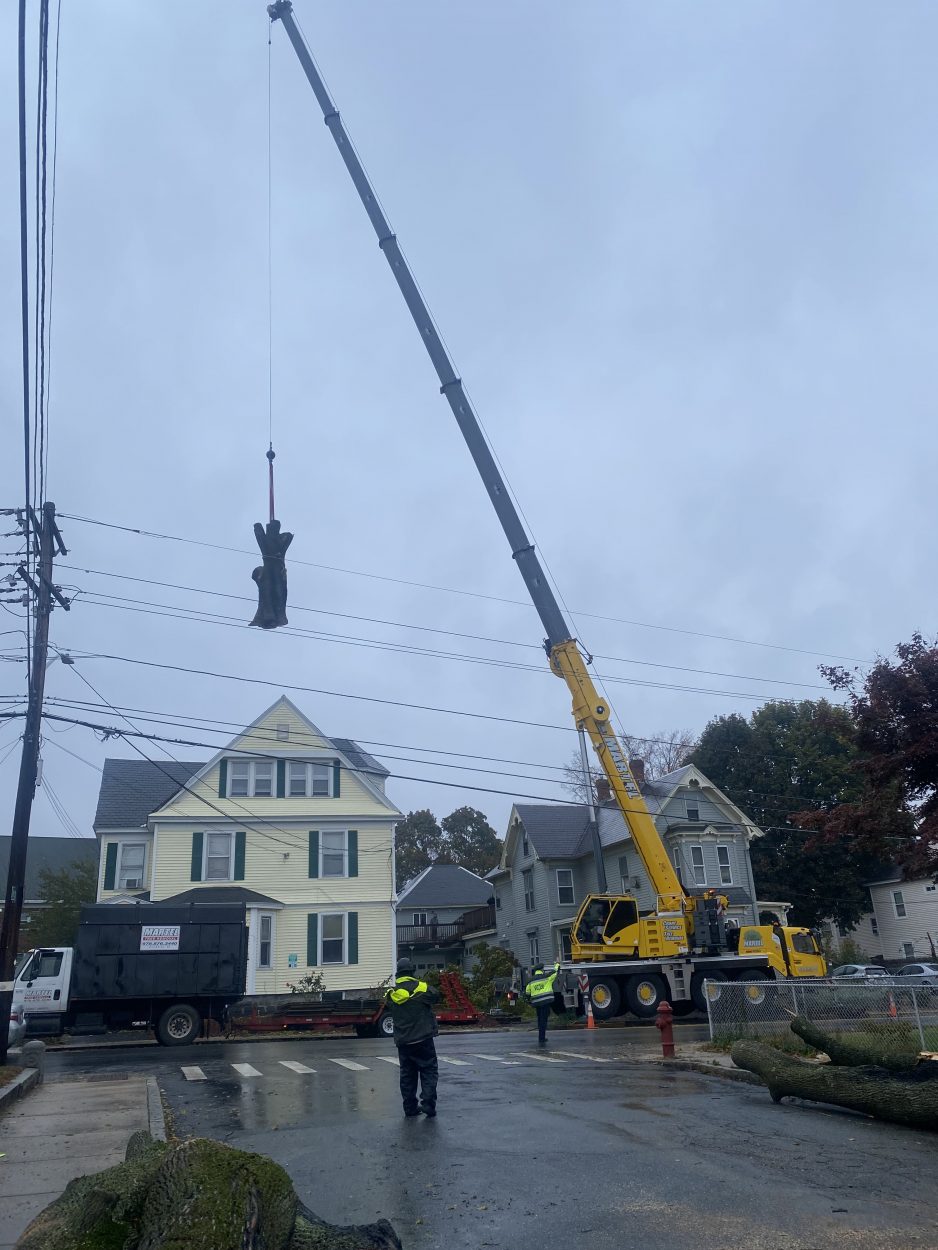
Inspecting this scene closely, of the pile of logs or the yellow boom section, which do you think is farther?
the yellow boom section

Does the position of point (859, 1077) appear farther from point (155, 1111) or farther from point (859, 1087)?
point (155, 1111)

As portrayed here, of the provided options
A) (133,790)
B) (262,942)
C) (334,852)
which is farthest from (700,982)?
(133,790)

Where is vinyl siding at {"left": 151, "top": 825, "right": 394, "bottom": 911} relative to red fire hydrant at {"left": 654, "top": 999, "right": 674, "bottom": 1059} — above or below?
above

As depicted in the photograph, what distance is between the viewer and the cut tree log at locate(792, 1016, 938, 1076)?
1033 cm

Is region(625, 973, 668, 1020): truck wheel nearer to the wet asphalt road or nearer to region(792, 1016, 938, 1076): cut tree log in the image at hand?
the wet asphalt road

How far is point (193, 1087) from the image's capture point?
43.2 feet

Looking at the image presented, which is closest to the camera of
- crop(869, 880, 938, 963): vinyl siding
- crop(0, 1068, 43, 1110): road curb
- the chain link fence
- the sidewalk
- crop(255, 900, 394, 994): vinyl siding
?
the sidewalk

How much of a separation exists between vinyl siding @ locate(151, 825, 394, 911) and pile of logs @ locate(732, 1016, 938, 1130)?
925 inches

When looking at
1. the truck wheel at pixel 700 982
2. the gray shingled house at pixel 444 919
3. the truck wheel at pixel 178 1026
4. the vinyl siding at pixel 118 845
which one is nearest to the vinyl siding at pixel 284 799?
the vinyl siding at pixel 118 845

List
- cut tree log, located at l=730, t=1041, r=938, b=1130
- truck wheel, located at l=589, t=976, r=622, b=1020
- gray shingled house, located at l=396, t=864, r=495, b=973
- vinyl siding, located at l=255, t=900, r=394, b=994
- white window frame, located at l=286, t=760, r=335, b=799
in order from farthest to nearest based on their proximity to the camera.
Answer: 1. gray shingled house, located at l=396, t=864, r=495, b=973
2. white window frame, located at l=286, t=760, r=335, b=799
3. vinyl siding, located at l=255, t=900, r=394, b=994
4. truck wheel, located at l=589, t=976, r=622, b=1020
5. cut tree log, located at l=730, t=1041, r=938, b=1130

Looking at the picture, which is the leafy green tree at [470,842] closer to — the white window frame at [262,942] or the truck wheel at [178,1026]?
the white window frame at [262,942]

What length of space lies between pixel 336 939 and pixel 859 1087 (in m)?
25.7

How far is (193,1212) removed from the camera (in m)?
4.14

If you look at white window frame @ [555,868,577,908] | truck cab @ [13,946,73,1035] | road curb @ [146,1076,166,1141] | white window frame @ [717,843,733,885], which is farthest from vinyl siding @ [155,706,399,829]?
road curb @ [146,1076,166,1141]
